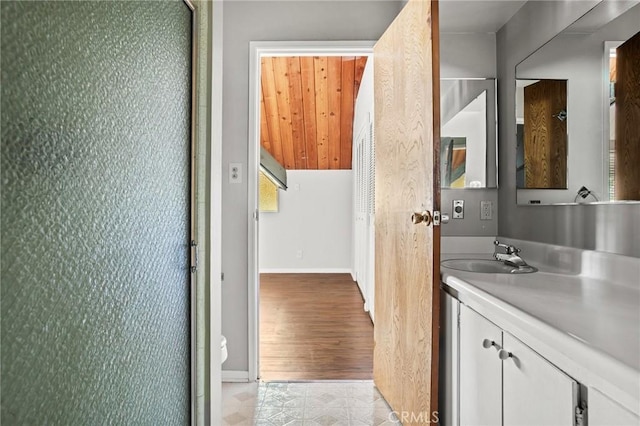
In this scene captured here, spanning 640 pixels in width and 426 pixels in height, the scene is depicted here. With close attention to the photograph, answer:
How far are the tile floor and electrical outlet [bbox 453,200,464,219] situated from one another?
112 cm

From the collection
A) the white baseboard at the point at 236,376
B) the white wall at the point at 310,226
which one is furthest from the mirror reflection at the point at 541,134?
the white wall at the point at 310,226

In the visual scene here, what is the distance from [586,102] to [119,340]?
5.80 ft

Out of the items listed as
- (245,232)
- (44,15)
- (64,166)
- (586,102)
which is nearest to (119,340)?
(64,166)

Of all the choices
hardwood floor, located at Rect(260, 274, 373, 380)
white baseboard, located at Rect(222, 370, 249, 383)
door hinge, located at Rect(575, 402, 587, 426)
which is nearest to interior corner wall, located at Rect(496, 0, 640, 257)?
door hinge, located at Rect(575, 402, 587, 426)

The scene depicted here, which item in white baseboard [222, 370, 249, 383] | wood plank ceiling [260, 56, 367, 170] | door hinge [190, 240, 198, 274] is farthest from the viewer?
wood plank ceiling [260, 56, 367, 170]

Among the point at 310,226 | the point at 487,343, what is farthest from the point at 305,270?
the point at 487,343

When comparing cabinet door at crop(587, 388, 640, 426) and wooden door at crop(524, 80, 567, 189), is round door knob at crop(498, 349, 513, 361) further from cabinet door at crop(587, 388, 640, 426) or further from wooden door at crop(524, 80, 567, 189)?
wooden door at crop(524, 80, 567, 189)

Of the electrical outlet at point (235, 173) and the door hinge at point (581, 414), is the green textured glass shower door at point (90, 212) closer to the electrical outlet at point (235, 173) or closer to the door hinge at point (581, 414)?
the door hinge at point (581, 414)

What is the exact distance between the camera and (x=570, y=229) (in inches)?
59.0

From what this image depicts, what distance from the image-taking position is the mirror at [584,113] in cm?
124

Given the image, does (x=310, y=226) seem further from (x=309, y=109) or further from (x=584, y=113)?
(x=584, y=113)

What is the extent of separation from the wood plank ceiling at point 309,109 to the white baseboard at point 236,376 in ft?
10.9

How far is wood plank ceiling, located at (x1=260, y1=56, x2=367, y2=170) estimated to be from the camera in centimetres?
435

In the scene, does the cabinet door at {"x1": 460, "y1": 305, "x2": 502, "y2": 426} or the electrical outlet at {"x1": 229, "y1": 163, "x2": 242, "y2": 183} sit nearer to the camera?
the cabinet door at {"x1": 460, "y1": 305, "x2": 502, "y2": 426}
